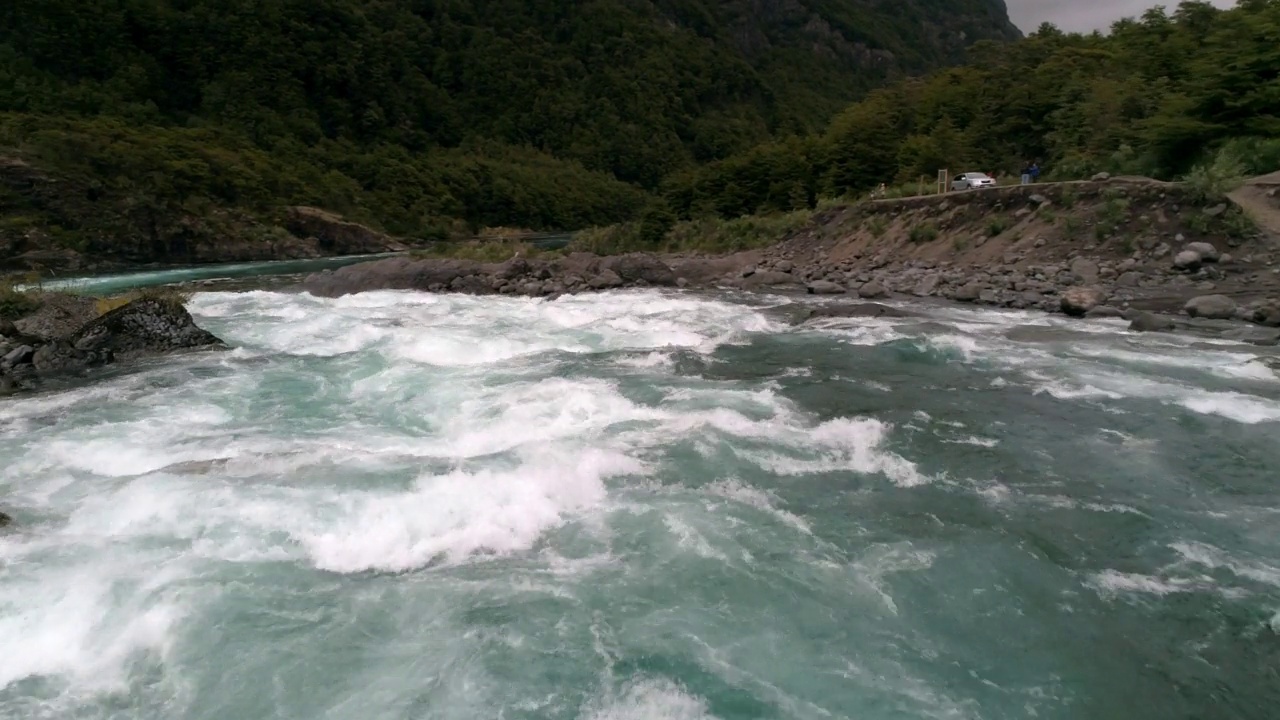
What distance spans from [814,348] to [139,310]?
14656 mm

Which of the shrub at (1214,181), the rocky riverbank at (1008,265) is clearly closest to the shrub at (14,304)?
the rocky riverbank at (1008,265)

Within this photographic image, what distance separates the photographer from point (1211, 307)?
1670 cm

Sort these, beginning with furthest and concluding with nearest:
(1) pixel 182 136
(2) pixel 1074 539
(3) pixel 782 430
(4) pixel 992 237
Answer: (1) pixel 182 136, (4) pixel 992 237, (3) pixel 782 430, (2) pixel 1074 539

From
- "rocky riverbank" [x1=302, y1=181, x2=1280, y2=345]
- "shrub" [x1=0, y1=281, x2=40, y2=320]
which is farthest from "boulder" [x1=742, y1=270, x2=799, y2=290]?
"shrub" [x1=0, y1=281, x2=40, y2=320]

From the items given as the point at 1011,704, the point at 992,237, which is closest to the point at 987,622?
the point at 1011,704

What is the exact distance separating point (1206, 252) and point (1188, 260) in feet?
1.65

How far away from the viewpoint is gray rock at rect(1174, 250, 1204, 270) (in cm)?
1936

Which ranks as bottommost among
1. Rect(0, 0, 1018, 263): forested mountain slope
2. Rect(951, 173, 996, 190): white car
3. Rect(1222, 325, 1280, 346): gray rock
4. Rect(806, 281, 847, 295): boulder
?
Rect(1222, 325, 1280, 346): gray rock

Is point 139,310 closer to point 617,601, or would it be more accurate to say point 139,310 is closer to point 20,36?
point 617,601

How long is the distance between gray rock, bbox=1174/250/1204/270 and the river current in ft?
24.6

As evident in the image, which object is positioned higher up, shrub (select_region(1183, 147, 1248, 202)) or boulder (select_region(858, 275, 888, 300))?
shrub (select_region(1183, 147, 1248, 202))

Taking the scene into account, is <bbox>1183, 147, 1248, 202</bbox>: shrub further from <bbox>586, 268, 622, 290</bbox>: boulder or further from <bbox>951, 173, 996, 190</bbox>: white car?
<bbox>586, 268, 622, 290</bbox>: boulder

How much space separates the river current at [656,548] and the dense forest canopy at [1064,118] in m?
16.1

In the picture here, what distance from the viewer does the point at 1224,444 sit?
9359 millimetres
